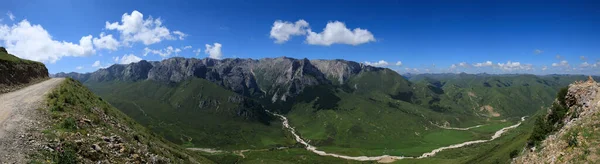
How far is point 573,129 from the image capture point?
4556cm

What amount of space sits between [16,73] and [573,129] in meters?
101

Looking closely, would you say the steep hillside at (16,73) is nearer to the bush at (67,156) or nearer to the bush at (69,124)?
the bush at (69,124)

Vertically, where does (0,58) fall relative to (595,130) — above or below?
above

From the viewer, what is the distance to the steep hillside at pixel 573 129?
3919cm

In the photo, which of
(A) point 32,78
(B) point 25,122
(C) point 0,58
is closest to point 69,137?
(B) point 25,122

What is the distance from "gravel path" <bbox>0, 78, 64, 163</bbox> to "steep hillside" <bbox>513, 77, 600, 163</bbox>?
57588 millimetres

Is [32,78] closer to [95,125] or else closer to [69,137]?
[95,125]

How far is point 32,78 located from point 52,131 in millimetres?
56258

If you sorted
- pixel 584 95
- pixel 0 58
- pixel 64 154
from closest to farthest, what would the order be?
pixel 64 154 → pixel 584 95 → pixel 0 58

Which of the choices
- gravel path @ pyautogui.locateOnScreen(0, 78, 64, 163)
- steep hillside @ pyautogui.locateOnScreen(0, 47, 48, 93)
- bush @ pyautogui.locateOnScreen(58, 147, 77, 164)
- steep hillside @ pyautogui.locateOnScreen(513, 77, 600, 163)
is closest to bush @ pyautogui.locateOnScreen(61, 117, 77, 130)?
gravel path @ pyautogui.locateOnScreen(0, 78, 64, 163)

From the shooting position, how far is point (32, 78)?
7094cm

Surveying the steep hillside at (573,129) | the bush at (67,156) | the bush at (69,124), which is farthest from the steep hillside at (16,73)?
the steep hillside at (573,129)

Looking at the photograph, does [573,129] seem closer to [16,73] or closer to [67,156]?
[67,156]

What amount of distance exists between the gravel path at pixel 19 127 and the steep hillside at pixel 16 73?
695 inches
